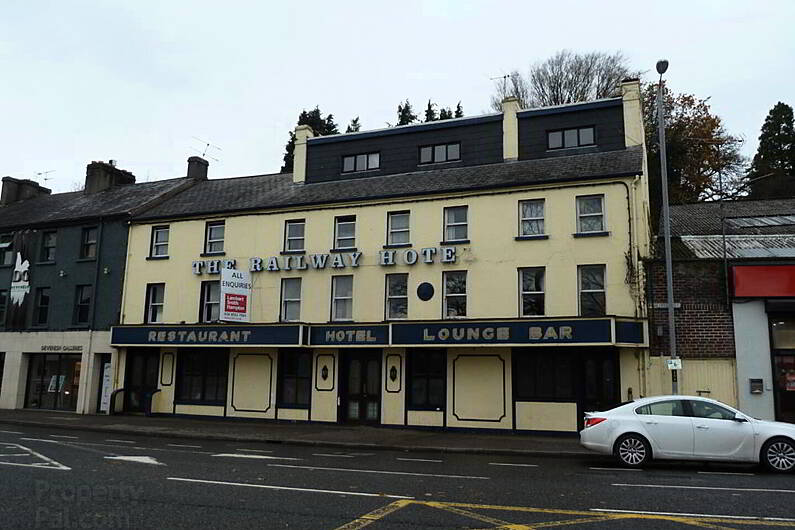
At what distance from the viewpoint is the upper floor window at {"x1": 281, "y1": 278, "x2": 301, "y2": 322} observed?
888 inches

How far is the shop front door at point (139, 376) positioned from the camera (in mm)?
24469

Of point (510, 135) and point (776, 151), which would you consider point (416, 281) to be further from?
point (776, 151)

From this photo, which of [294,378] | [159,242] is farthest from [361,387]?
[159,242]

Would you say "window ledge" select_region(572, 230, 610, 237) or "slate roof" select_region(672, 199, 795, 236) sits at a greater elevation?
"slate roof" select_region(672, 199, 795, 236)

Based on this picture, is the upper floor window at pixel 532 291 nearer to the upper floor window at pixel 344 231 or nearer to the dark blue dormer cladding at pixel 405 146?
the dark blue dormer cladding at pixel 405 146

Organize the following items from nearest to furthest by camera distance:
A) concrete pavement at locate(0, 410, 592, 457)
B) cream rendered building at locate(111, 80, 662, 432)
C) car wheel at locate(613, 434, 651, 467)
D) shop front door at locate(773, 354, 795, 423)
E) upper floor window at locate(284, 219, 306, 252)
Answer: car wheel at locate(613, 434, 651, 467)
concrete pavement at locate(0, 410, 592, 457)
shop front door at locate(773, 354, 795, 423)
cream rendered building at locate(111, 80, 662, 432)
upper floor window at locate(284, 219, 306, 252)

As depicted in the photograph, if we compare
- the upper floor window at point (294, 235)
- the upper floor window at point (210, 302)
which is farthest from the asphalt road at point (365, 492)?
the upper floor window at point (294, 235)

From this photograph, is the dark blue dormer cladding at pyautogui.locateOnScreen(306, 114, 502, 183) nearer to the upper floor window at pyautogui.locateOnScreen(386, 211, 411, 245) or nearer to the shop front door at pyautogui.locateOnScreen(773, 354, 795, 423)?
the upper floor window at pyautogui.locateOnScreen(386, 211, 411, 245)

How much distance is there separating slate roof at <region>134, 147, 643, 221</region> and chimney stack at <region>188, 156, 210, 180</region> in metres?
2.06

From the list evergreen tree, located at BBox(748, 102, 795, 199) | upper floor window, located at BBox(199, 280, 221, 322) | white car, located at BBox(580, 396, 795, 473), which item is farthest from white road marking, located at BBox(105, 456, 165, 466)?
evergreen tree, located at BBox(748, 102, 795, 199)

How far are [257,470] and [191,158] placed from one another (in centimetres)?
2216

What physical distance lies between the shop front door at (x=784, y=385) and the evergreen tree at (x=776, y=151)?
2459 cm

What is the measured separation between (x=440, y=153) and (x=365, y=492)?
16703mm

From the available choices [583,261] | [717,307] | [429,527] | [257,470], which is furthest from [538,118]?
[429,527]
